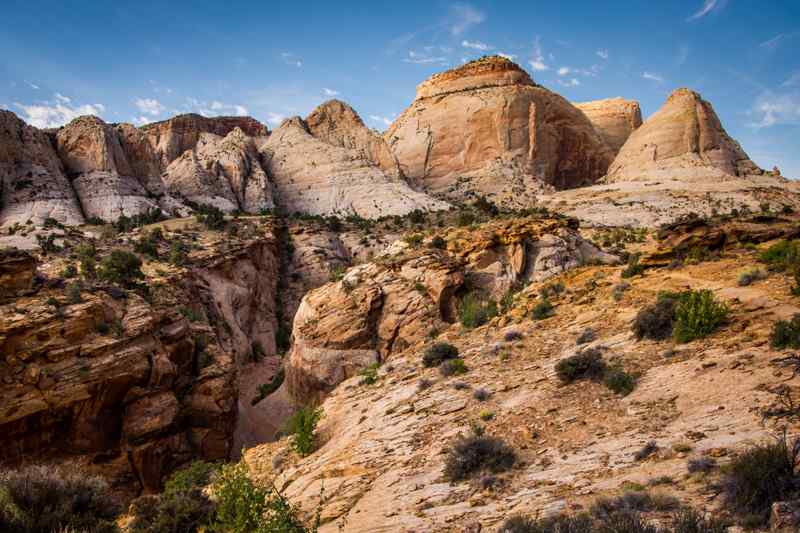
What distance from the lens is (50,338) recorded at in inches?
674

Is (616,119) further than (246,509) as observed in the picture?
Yes

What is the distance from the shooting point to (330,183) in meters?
48.1

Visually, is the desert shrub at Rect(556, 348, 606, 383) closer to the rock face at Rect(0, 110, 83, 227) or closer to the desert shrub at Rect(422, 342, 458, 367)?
the desert shrub at Rect(422, 342, 458, 367)

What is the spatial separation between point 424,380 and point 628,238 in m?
22.0

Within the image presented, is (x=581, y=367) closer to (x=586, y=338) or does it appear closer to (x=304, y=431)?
(x=586, y=338)

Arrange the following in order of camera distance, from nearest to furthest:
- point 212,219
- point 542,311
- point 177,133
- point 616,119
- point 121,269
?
point 542,311
point 121,269
point 212,219
point 177,133
point 616,119

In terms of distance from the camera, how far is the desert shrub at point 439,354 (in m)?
14.4

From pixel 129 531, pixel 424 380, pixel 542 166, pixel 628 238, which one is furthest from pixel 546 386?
pixel 542 166

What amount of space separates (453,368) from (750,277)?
738 centimetres

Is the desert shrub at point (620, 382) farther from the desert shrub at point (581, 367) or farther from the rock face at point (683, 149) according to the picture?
the rock face at point (683, 149)

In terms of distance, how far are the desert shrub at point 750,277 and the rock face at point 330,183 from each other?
104 ft

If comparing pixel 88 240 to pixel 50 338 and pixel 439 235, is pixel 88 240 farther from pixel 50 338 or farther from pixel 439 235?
pixel 439 235

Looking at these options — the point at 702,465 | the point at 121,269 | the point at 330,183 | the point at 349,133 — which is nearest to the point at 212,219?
the point at 121,269

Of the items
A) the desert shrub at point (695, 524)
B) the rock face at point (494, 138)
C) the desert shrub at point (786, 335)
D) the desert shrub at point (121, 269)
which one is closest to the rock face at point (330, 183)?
the rock face at point (494, 138)
